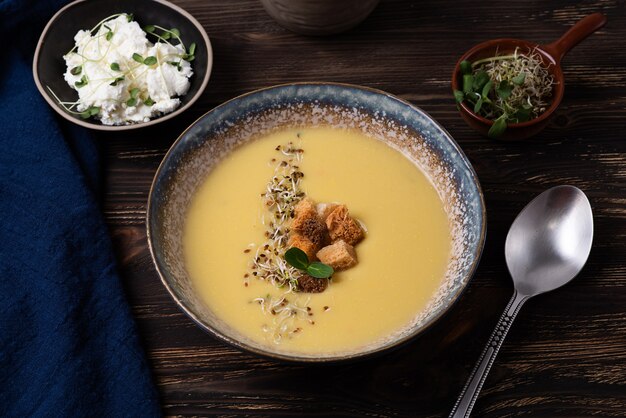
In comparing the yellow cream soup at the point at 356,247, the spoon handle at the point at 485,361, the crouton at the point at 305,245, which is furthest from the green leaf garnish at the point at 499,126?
the crouton at the point at 305,245

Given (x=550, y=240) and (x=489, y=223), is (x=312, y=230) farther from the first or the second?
(x=550, y=240)

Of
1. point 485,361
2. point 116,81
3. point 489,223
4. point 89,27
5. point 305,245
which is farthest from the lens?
point 89,27

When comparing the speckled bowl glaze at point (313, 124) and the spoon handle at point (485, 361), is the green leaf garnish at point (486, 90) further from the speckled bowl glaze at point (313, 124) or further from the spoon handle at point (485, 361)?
the spoon handle at point (485, 361)

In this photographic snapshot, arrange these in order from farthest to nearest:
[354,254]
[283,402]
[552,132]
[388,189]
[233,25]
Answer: [233,25] < [552,132] < [388,189] < [354,254] < [283,402]

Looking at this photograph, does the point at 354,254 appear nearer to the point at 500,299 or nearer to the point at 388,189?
the point at 388,189

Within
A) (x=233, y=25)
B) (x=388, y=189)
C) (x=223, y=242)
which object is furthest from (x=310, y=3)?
(x=223, y=242)

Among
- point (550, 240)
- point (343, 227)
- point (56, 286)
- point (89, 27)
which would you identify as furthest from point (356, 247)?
point (89, 27)

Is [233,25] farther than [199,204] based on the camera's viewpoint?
Yes

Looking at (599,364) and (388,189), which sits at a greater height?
(388,189)
